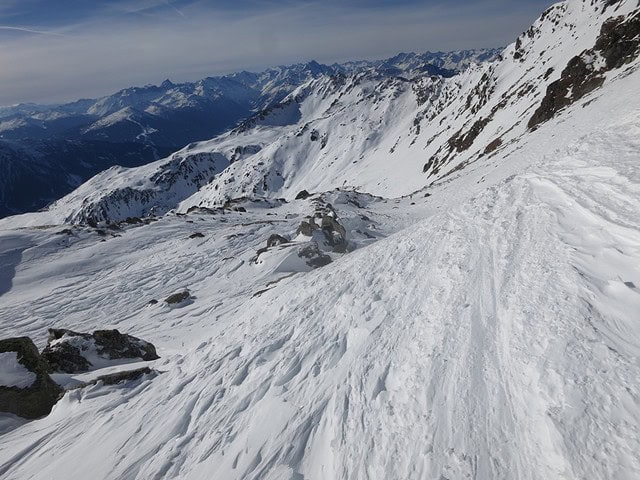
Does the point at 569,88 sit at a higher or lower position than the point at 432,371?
higher

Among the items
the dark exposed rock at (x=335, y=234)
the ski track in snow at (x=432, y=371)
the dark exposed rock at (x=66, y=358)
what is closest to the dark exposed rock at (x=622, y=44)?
the dark exposed rock at (x=335, y=234)

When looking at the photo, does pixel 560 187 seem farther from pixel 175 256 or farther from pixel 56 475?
pixel 175 256

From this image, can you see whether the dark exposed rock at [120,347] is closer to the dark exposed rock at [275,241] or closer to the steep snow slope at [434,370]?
the steep snow slope at [434,370]

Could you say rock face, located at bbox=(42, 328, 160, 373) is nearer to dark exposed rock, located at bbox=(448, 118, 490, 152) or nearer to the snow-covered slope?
the snow-covered slope

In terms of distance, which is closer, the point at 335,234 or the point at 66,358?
the point at 66,358

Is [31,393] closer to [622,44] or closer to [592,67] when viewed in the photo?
[622,44]

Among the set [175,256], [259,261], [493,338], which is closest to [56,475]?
[493,338]

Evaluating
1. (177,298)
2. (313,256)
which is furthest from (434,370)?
(177,298)
